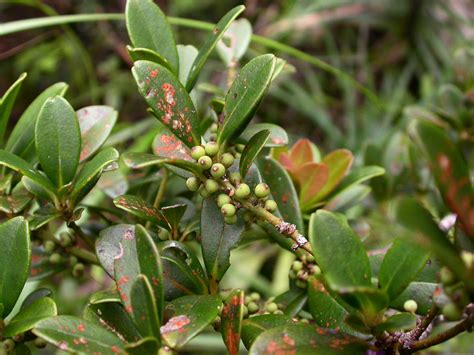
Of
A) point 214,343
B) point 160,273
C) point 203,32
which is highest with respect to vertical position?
point 160,273

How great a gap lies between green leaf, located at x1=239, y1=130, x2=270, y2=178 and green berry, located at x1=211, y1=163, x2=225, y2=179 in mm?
23

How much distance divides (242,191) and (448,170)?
20 cm

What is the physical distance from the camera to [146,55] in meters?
0.53

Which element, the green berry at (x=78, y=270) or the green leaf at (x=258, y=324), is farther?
the green berry at (x=78, y=270)

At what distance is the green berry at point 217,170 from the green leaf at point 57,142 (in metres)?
0.14

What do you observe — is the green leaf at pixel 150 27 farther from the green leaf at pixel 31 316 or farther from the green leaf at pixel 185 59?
the green leaf at pixel 31 316

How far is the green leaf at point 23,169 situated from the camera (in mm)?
501

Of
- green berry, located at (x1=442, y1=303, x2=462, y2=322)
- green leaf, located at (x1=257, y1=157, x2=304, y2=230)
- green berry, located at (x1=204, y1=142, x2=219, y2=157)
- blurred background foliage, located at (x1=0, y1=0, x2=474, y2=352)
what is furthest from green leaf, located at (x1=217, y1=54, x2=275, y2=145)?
blurred background foliage, located at (x1=0, y1=0, x2=474, y2=352)

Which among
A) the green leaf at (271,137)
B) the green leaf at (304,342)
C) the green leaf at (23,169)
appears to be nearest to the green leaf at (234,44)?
the green leaf at (271,137)

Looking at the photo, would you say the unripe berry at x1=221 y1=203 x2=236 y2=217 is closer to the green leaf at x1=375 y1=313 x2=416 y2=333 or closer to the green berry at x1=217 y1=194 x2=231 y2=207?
the green berry at x1=217 y1=194 x2=231 y2=207

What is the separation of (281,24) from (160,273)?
157 centimetres

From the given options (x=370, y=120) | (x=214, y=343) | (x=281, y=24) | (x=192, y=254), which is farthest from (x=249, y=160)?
(x=281, y=24)

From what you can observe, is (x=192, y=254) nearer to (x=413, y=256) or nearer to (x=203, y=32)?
(x=413, y=256)

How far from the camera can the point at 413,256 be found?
→ 0.43m
